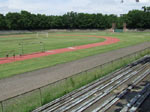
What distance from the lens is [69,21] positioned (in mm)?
121250

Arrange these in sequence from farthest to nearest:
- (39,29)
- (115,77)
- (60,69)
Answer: (39,29) → (60,69) → (115,77)

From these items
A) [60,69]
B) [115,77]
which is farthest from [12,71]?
[115,77]

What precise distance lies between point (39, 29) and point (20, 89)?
10537cm

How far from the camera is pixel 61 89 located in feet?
40.7

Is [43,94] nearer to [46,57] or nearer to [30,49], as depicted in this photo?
[46,57]

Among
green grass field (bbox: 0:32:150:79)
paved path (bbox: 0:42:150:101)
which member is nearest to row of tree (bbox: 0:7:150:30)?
green grass field (bbox: 0:32:150:79)

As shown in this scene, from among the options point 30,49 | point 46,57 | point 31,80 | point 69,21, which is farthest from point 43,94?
point 69,21

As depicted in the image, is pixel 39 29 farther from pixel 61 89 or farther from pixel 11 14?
pixel 61 89

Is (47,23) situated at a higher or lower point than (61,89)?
higher

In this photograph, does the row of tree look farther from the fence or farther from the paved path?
the fence

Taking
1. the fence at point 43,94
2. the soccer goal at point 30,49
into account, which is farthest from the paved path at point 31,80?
the soccer goal at point 30,49

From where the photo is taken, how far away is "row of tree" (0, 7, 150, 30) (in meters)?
108

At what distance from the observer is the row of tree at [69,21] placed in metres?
108

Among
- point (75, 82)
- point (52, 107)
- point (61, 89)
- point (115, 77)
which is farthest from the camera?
point (115, 77)
